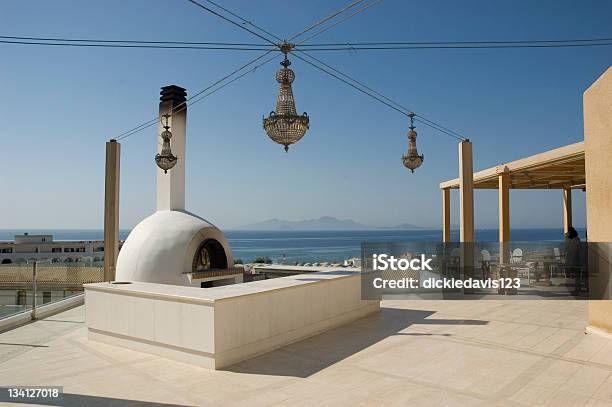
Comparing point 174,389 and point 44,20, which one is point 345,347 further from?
point 44,20

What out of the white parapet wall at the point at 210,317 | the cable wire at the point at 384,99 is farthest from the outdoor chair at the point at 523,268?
the white parapet wall at the point at 210,317

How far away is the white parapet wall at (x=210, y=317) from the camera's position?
4.96 metres

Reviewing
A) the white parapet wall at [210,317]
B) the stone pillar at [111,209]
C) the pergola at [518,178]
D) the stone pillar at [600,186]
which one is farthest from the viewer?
the stone pillar at [111,209]

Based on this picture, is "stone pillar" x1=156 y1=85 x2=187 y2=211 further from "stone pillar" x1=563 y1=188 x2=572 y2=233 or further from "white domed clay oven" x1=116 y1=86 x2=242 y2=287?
"stone pillar" x1=563 y1=188 x2=572 y2=233

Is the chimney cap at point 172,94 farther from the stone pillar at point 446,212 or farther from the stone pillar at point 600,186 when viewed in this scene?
the stone pillar at point 446,212

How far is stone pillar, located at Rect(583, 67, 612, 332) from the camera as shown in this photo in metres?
6.09

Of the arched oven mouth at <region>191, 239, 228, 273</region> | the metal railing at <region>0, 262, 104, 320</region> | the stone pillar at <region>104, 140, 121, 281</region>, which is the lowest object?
the metal railing at <region>0, 262, 104, 320</region>

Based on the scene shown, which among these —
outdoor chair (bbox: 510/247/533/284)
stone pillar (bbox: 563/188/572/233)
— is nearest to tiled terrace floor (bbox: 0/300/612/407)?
outdoor chair (bbox: 510/247/533/284)

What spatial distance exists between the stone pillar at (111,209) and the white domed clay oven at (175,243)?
22cm

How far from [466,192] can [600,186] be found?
3034mm

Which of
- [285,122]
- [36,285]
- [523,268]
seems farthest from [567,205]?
[36,285]

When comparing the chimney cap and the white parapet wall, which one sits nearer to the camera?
the white parapet wall

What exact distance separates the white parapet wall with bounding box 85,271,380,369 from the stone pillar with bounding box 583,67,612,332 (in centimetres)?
397

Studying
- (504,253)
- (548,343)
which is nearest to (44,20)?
(548,343)
